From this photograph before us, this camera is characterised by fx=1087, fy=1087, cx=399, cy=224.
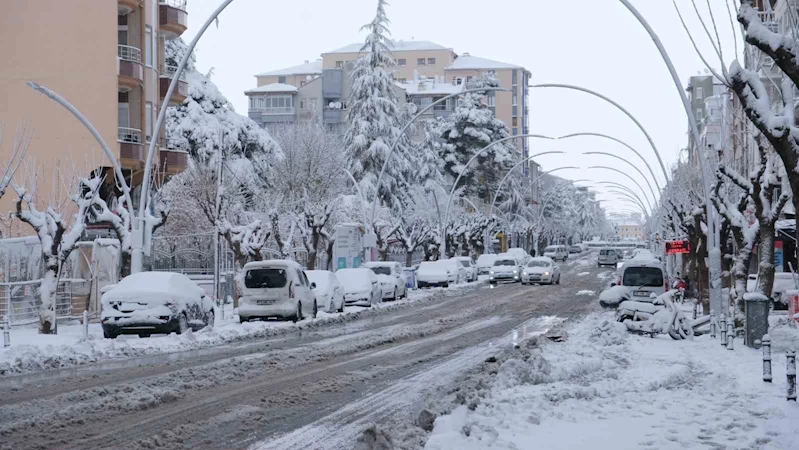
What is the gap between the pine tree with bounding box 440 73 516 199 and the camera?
100812 mm

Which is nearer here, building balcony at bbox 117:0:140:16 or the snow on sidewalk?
the snow on sidewalk

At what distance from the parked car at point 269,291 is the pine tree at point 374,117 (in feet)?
144

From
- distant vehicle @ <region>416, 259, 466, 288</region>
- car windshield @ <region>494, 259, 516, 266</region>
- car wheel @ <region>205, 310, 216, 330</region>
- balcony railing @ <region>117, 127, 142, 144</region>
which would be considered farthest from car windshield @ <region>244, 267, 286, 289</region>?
car windshield @ <region>494, 259, 516, 266</region>

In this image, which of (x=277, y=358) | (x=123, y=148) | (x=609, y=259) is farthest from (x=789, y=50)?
(x=609, y=259)

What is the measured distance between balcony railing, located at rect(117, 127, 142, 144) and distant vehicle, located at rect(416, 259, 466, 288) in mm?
20112

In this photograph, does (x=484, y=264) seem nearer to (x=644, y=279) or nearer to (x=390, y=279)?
(x=390, y=279)

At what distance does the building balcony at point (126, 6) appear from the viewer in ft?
149

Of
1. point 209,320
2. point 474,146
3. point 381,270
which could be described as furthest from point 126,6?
point 474,146

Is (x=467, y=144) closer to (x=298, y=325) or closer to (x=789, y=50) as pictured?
(x=298, y=325)

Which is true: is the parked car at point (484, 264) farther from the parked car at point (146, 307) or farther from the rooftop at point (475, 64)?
the rooftop at point (475, 64)

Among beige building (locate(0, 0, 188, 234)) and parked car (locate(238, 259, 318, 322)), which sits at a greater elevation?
beige building (locate(0, 0, 188, 234))

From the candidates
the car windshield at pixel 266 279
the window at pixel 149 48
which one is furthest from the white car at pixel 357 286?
the window at pixel 149 48

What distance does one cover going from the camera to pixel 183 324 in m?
25.0

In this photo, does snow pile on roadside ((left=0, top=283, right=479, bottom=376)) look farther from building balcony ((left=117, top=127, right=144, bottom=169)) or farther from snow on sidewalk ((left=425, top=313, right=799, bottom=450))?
building balcony ((left=117, top=127, right=144, bottom=169))
